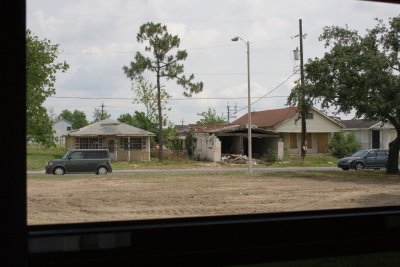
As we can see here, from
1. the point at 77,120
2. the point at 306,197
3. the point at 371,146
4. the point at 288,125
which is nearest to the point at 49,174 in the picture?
the point at 306,197

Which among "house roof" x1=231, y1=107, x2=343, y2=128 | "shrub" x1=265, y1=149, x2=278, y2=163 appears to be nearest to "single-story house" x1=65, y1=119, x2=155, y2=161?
A: "shrub" x1=265, y1=149, x2=278, y2=163

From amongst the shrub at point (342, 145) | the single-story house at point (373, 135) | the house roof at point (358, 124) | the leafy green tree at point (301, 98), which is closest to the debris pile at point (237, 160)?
the shrub at point (342, 145)

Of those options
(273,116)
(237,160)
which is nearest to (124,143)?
(237,160)

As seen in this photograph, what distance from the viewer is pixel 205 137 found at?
43.7 metres

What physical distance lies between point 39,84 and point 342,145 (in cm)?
2525

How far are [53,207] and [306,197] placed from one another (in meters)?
8.04

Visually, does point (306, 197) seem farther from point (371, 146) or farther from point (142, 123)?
point (371, 146)

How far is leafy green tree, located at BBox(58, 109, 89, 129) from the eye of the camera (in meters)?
77.2

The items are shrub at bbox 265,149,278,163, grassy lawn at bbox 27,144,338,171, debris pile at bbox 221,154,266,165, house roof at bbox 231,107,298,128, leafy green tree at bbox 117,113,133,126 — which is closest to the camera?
grassy lawn at bbox 27,144,338,171

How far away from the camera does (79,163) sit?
27062 mm

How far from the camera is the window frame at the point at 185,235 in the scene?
416 centimetres

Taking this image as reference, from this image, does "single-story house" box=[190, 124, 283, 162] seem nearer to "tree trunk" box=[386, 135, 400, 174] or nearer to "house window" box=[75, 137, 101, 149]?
"house window" box=[75, 137, 101, 149]

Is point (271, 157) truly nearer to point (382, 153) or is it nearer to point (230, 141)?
point (230, 141)

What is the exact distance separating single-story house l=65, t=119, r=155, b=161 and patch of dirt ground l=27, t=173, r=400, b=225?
1678cm
